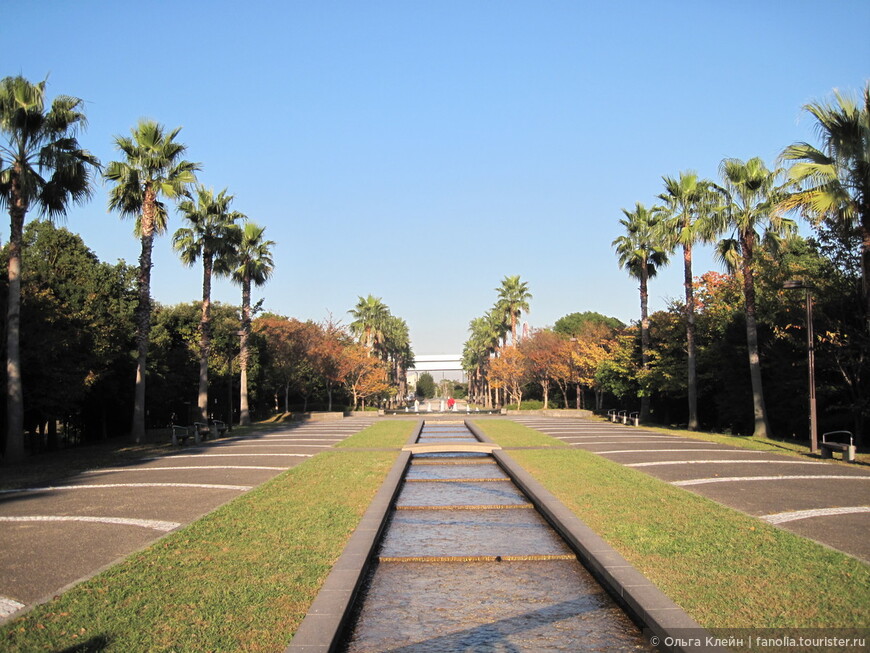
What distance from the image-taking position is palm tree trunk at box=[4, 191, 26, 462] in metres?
19.0

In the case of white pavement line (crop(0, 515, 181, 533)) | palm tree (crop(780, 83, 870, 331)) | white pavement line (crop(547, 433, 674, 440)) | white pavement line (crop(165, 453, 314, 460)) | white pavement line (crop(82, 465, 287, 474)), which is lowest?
white pavement line (crop(547, 433, 674, 440))

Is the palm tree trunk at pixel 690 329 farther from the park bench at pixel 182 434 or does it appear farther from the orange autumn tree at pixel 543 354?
the orange autumn tree at pixel 543 354

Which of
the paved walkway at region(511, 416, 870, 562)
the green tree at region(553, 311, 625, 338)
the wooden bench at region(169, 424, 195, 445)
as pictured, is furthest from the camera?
the green tree at region(553, 311, 625, 338)

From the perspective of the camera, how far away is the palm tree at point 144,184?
2555 cm

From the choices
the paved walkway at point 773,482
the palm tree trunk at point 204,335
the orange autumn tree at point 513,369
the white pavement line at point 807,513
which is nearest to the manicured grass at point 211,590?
the white pavement line at point 807,513

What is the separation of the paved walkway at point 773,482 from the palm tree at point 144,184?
611 inches

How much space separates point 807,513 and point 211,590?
8967 millimetres

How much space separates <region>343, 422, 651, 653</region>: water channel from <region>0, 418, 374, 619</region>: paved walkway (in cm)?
319

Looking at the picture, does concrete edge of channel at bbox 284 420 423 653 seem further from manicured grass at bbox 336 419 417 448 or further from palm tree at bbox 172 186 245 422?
palm tree at bbox 172 186 245 422

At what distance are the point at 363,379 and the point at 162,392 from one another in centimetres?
2884

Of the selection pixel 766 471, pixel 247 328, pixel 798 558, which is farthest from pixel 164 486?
pixel 247 328

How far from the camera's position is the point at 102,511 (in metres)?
11.8

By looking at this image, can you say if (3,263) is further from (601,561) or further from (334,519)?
(601,561)

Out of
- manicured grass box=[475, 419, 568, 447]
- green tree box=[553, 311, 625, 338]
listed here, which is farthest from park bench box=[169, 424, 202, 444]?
green tree box=[553, 311, 625, 338]
